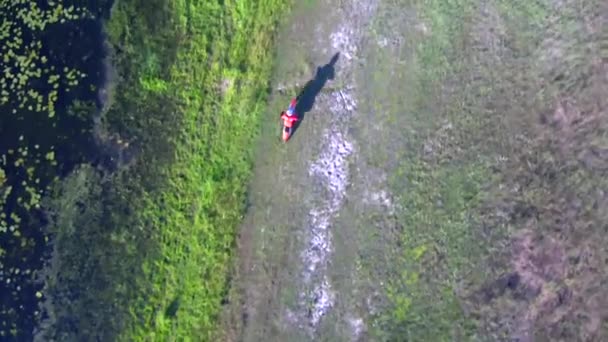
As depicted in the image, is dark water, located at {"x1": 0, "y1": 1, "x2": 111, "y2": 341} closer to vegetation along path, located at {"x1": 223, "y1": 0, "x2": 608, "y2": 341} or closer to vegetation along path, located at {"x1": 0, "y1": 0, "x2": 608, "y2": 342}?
vegetation along path, located at {"x1": 0, "y1": 0, "x2": 608, "y2": 342}

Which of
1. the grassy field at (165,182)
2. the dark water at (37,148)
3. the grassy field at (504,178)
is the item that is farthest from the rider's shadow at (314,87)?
the dark water at (37,148)

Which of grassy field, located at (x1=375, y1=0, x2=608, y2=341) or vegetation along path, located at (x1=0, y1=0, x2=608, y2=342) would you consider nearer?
grassy field, located at (x1=375, y1=0, x2=608, y2=341)

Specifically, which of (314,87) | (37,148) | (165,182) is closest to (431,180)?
(314,87)

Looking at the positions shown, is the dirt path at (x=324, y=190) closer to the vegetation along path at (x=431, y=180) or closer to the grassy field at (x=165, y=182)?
the vegetation along path at (x=431, y=180)

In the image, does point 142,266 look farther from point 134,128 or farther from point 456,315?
point 456,315

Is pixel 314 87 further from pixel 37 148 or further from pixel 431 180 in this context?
pixel 37 148

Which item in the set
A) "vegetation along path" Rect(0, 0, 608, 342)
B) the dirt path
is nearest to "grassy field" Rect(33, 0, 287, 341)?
"vegetation along path" Rect(0, 0, 608, 342)
